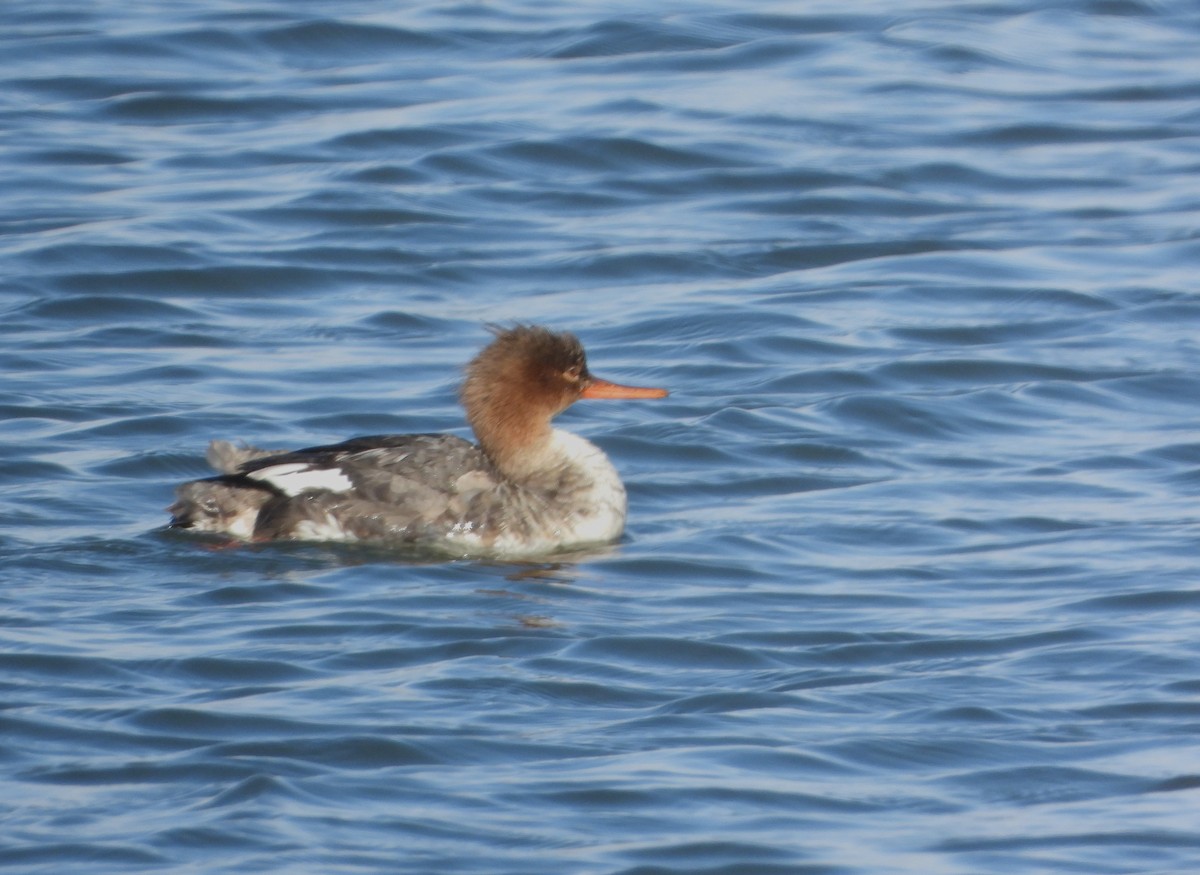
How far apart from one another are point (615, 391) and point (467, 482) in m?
0.83

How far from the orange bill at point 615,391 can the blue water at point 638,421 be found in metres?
0.51

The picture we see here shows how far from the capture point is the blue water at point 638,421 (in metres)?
6.38

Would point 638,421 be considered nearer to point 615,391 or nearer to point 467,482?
point 615,391

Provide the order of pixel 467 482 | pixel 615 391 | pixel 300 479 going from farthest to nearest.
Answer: pixel 615 391
pixel 467 482
pixel 300 479

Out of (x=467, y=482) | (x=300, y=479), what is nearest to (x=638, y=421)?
(x=467, y=482)

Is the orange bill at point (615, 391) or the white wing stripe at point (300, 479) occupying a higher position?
the orange bill at point (615, 391)

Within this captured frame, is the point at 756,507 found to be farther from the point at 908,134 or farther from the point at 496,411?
the point at 908,134

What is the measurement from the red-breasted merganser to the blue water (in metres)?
0.19

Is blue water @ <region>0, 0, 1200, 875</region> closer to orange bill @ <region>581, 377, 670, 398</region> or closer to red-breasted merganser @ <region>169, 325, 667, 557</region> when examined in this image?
red-breasted merganser @ <region>169, 325, 667, 557</region>

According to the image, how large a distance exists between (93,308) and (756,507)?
4.54 meters

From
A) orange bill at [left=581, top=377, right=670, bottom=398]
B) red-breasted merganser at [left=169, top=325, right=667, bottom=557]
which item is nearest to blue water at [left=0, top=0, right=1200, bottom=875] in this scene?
red-breasted merganser at [left=169, top=325, right=667, bottom=557]

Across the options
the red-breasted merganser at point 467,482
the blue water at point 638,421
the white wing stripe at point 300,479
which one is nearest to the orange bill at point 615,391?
the red-breasted merganser at point 467,482

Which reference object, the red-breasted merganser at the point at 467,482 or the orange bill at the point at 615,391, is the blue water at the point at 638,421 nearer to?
the red-breasted merganser at the point at 467,482

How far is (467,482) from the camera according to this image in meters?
9.45
